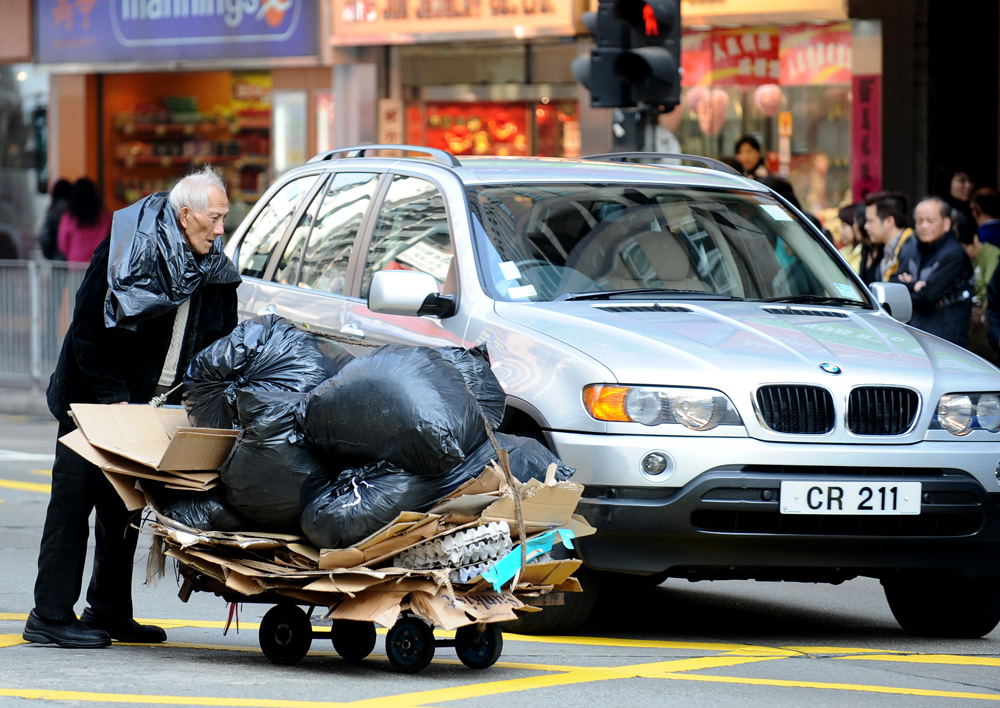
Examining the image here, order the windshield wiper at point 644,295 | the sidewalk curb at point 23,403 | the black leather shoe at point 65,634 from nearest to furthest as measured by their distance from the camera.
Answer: the black leather shoe at point 65,634 < the windshield wiper at point 644,295 < the sidewalk curb at point 23,403

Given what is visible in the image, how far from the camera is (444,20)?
710 inches

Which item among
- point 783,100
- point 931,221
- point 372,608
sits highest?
point 783,100

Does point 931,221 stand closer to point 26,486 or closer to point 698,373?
point 698,373

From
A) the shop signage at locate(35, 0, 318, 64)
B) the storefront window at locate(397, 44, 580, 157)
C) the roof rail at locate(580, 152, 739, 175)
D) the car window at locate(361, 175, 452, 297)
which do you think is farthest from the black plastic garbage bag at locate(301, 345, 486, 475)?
the shop signage at locate(35, 0, 318, 64)

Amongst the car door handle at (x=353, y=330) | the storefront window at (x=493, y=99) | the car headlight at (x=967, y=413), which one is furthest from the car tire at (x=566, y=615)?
the storefront window at (x=493, y=99)

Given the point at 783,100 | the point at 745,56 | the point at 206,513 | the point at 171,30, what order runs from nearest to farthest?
the point at 206,513, the point at 783,100, the point at 745,56, the point at 171,30

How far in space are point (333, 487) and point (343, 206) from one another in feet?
9.32

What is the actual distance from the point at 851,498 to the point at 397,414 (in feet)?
5.88

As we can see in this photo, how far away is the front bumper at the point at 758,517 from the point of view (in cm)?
609

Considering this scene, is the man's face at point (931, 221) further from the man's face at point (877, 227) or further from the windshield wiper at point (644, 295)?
the windshield wiper at point (644, 295)

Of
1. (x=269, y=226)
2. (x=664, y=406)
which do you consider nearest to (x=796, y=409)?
(x=664, y=406)

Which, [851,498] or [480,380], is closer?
[480,380]

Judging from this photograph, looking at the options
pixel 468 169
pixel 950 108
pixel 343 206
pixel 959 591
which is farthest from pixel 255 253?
pixel 950 108

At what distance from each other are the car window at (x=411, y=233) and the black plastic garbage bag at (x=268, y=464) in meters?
1.79
